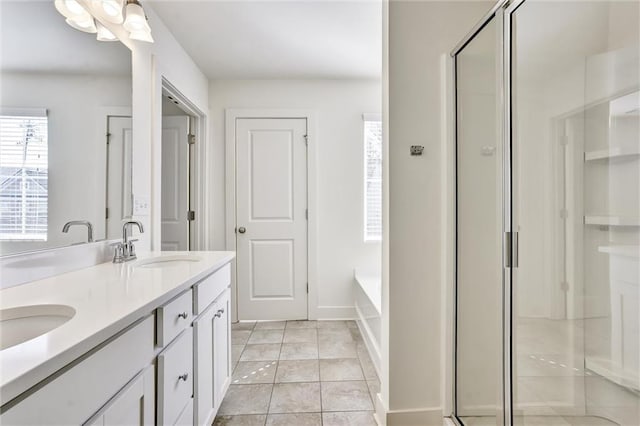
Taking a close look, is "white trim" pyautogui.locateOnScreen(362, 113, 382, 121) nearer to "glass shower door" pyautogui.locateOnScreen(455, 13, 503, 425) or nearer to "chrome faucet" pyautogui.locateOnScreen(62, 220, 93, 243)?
"glass shower door" pyautogui.locateOnScreen(455, 13, 503, 425)

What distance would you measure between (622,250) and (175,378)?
151cm

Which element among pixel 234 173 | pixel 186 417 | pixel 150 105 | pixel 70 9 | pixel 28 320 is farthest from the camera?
pixel 234 173

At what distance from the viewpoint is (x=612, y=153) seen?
3.34 feet

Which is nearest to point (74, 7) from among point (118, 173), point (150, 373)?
point (118, 173)

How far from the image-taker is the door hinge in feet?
4.07

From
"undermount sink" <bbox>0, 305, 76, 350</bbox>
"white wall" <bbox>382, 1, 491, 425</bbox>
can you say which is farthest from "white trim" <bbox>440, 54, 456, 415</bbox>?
"undermount sink" <bbox>0, 305, 76, 350</bbox>

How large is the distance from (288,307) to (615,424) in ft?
8.28

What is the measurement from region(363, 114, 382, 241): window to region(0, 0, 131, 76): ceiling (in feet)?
7.41

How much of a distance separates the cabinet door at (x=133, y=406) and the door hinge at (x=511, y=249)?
132 cm

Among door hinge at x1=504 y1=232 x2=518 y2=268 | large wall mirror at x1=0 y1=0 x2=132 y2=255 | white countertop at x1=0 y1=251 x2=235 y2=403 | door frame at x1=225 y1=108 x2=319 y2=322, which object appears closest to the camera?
white countertop at x1=0 y1=251 x2=235 y2=403

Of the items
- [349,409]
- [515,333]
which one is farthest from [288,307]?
[515,333]

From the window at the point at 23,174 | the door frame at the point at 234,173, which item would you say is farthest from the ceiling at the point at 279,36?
the window at the point at 23,174

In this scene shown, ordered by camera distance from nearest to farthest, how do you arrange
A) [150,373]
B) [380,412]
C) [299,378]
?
[150,373]
[380,412]
[299,378]

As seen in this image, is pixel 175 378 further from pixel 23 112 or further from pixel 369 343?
pixel 369 343
